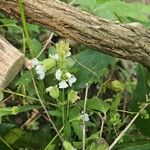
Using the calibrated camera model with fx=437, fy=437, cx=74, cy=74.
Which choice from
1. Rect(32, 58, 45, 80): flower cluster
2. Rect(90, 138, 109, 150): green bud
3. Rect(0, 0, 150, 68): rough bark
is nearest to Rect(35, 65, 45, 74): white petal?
Rect(32, 58, 45, 80): flower cluster

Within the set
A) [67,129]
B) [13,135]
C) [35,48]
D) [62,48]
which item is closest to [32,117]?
[13,135]

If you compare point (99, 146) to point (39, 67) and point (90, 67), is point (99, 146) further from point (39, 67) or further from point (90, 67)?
point (90, 67)

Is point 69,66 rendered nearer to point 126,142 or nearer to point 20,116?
point 126,142

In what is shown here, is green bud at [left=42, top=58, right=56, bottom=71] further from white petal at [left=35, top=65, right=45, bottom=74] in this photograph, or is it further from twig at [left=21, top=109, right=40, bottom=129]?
twig at [left=21, top=109, right=40, bottom=129]

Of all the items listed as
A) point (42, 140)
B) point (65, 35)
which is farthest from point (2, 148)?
point (65, 35)

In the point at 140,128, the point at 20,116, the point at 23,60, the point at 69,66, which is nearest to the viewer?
the point at 23,60
